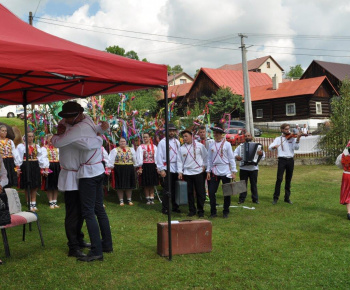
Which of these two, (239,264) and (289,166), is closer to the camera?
(239,264)

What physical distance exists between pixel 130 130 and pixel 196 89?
127 ft

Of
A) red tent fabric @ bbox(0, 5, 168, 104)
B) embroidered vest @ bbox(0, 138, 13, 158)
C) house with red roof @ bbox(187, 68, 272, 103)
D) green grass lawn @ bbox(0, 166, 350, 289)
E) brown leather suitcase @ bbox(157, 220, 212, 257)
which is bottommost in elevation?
green grass lawn @ bbox(0, 166, 350, 289)

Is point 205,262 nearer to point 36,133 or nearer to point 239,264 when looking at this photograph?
point 239,264

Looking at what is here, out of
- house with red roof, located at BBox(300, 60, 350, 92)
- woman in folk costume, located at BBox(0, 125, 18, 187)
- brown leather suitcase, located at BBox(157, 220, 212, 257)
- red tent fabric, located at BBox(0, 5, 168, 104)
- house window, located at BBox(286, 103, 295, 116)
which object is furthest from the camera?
house with red roof, located at BBox(300, 60, 350, 92)

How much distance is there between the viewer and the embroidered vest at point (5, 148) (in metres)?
9.73

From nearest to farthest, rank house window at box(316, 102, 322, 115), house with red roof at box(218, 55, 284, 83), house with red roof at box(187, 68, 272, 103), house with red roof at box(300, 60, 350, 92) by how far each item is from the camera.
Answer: house window at box(316, 102, 322, 115) < house with red roof at box(187, 68, 272, 103) < house with red roof at box(300, 60, 350, 92) < house with red roof at box(218, 55, 284, 83)

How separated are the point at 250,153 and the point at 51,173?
493 centimetres

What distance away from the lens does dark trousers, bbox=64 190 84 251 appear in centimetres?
534

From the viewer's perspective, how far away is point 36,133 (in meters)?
11.7

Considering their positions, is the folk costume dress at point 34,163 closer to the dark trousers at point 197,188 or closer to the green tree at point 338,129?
the dark trousers at point 197,188

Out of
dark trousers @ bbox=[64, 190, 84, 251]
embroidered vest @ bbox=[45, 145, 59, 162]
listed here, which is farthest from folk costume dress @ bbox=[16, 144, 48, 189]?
dark trousers @ bbox=[64, 190, 84, 251]

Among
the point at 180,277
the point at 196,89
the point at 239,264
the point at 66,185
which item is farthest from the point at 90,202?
the point at 196,89

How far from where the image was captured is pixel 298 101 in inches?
1618

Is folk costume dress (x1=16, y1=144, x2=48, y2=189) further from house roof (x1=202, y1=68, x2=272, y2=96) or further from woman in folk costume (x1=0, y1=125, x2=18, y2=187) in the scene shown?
house roof (x1=202, y1=68, x2=272, y2=96)
